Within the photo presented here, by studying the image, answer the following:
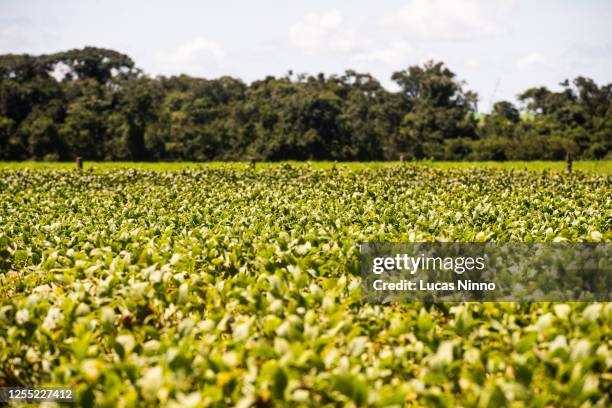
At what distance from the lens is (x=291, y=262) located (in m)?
4.65

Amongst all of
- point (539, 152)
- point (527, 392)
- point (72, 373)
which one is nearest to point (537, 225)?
point (527, 392)

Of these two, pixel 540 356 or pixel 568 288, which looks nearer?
pixel 540 356

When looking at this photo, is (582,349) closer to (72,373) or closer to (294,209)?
(72,373)

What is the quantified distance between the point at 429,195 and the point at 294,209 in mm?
3306

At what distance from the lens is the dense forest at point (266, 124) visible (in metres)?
47.8

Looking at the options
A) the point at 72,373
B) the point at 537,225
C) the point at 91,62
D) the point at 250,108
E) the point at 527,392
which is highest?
the point at 91,62

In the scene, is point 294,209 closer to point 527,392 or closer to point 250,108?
point 527,392

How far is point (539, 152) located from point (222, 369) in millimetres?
49765

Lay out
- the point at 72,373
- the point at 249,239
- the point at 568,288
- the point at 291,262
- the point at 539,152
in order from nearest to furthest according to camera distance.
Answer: the point at 72,373 < the point at 568,288 < the point at 291,262 < the point at 249,239 < the point at 539,152

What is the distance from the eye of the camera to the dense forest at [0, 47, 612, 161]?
47.8m

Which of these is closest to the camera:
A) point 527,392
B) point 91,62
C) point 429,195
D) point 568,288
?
point 527,392

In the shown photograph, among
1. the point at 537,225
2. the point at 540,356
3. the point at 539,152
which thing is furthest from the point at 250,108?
the point at 540,356

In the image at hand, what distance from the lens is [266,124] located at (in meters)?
50.1

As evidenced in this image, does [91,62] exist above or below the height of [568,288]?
above
